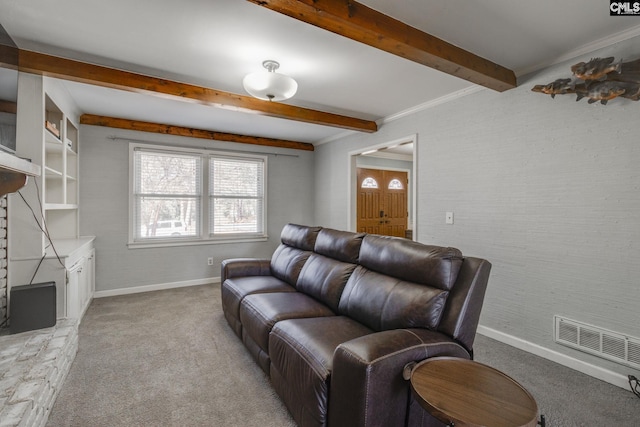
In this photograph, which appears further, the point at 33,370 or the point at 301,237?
the point at 301,237

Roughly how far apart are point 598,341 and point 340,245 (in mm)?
2020

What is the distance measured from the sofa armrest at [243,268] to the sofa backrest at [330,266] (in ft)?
2.41

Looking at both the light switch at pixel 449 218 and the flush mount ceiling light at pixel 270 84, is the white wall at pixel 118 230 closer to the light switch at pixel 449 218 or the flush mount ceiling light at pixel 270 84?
the flush mount ceiling light at pixel 270 84

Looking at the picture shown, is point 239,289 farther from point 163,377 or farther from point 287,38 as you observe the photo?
point 287,38

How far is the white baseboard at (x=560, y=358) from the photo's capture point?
7.07 ft

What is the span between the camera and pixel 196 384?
7.03ft

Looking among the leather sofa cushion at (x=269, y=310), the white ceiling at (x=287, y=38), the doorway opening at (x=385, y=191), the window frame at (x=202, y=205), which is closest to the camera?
the white ceiling at (x=287, y=38)

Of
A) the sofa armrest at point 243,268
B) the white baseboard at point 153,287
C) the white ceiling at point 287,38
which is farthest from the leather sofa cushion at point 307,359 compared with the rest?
the white baseboard at point 153,287

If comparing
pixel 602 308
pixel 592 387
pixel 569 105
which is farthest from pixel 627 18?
pixel 592 387

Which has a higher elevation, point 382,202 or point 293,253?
point 382,202

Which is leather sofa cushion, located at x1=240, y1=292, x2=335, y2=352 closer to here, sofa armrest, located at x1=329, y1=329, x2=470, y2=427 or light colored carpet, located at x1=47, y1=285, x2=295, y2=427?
light colored carpet, located at x1=47, y1=285, x2=295, y2=427

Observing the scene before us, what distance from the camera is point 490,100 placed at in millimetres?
2947

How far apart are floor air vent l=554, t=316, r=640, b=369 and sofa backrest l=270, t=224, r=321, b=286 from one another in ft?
7.18

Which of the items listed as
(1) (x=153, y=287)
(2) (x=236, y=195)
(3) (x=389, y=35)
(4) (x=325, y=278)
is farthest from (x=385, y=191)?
(3) (x=389, y=35)
